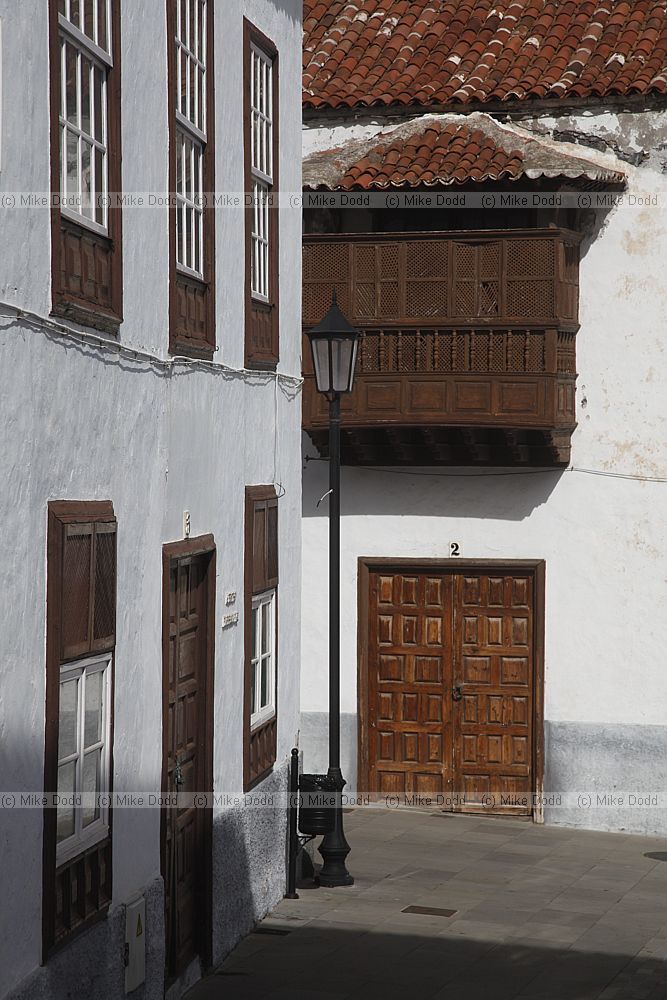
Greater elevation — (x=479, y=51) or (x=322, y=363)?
(x=479, y=51)

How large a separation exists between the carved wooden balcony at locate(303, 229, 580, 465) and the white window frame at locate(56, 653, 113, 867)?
7.44m

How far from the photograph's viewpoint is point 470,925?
11.7 meters

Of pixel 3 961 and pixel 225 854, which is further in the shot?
pixel 225 854

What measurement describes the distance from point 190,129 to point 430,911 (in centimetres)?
621

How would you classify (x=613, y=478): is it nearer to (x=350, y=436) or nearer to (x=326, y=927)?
(x=350, y=436)

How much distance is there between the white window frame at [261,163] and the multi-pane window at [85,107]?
316cm

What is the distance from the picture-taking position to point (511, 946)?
1105 centimetres

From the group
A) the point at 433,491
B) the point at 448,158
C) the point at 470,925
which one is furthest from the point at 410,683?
the point at 448,158

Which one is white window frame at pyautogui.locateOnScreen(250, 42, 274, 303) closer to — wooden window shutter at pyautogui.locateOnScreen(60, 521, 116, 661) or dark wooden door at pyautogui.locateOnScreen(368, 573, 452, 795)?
wooden window shutter at pyautogui.locateOnScreen(60, 521, 116, 661)

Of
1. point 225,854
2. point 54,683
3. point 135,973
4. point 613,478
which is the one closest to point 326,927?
point 225,854

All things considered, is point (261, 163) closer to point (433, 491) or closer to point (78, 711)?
point (433, 491)

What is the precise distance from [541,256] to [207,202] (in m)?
5.48

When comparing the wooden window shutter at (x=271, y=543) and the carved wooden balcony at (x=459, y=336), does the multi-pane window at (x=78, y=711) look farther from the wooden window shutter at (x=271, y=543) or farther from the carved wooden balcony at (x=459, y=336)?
the carved wooden balcony at (x=459, y=336)

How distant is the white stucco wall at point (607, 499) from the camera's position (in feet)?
49.8
